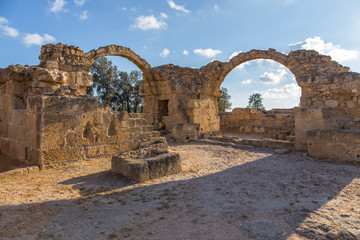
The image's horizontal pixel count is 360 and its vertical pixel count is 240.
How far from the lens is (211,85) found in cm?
1180

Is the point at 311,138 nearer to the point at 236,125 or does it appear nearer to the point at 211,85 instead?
the point at 211,85

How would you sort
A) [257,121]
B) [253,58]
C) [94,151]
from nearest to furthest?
[94,151] → [253,58] → [257,121]

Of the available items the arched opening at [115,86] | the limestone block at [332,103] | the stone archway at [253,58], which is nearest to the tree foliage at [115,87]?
the arched opening at [115,86]

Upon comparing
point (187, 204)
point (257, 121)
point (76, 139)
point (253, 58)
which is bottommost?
point (187, 204)

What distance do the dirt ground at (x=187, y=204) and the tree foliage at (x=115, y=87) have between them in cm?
1730

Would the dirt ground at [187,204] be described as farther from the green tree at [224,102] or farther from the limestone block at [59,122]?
the green tree at [224,102]

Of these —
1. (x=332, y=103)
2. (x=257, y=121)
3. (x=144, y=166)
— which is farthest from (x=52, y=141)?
(x=257, y=121)

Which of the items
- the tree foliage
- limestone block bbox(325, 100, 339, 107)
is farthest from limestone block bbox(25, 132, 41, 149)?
the tree foliage

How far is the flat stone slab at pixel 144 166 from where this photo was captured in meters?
3.58

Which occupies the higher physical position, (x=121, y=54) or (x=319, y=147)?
(x=121, y=54)

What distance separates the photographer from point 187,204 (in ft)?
8.79

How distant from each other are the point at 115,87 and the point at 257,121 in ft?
44.5

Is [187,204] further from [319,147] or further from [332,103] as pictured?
[332,103]

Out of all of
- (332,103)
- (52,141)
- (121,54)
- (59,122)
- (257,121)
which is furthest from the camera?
(257,121)
